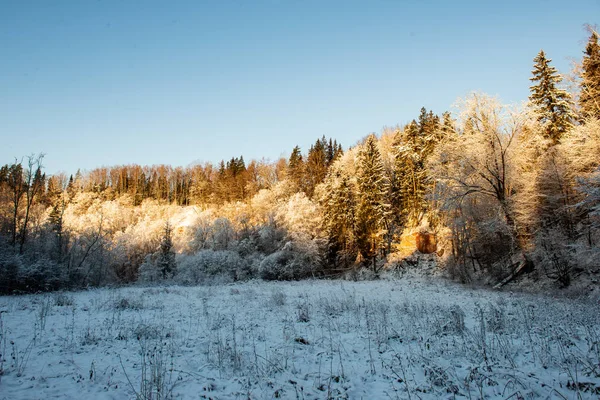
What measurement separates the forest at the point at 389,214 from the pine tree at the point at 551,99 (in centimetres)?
15

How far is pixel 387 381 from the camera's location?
544 centimetres

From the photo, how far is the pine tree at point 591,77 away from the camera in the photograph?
24.3m

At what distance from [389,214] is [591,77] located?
72.9ft

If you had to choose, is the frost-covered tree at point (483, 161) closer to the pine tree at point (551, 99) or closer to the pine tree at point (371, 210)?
the pine tree at point (551, 99)

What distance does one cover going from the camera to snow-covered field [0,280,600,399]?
5031mm

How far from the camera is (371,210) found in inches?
1534

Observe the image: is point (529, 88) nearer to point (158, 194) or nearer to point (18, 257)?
point (18, 257)

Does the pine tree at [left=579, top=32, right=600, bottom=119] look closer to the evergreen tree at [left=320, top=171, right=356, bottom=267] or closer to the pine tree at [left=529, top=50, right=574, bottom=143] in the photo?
the pine tree at [left=529, top=50, right=574, bottom=143]

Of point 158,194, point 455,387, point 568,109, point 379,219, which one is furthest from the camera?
point 158,194

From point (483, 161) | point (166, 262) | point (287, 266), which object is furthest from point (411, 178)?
point (166, 262)

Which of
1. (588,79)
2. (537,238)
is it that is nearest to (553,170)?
(537,238)

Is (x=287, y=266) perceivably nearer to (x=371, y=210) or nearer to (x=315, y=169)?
(x=371, y=210)

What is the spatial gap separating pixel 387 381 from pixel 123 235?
204ft

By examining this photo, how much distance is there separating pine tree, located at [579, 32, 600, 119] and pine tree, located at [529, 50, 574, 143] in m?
1.17
